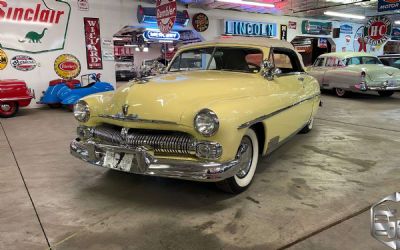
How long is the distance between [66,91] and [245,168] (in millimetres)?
6623

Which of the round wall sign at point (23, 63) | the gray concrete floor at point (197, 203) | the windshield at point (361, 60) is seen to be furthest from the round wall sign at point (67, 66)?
the windshield at point (361, 60)

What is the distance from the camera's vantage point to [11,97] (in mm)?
7664

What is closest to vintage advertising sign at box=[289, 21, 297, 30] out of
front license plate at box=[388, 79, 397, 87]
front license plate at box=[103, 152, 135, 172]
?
front license plate at box=[388, 79, 397, 87]

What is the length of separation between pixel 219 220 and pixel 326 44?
1777cm

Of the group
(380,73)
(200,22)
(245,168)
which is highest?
(200,22)

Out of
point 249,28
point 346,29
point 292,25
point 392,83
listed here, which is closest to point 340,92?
point 392,83

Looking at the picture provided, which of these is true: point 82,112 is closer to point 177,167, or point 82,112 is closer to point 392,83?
point 177,167

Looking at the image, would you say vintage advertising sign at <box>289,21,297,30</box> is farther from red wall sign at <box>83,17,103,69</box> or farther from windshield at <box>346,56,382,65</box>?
red wall sign at <box>83,17,103,69</box>

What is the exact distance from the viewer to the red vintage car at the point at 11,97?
7.59m

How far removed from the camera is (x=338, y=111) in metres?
8.27

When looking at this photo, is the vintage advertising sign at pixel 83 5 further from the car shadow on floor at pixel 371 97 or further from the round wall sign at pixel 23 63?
the car shadow on floor at pixel 371 97

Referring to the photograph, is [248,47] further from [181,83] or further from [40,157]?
[40,157]

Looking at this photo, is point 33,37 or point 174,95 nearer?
point 174,95

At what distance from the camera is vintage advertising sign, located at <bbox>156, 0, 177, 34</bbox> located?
745 centimetres
